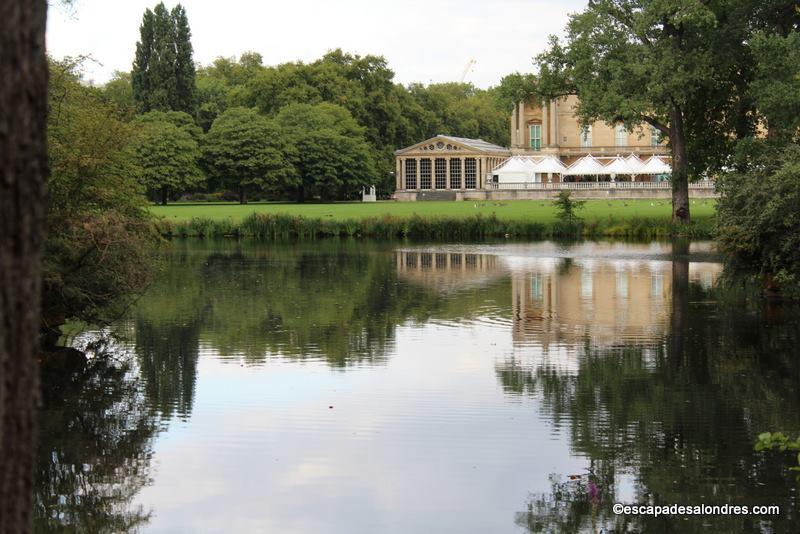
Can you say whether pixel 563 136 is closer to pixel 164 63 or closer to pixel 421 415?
pixel 164 63

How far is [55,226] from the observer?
46.8 ft

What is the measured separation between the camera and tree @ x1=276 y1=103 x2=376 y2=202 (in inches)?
3056

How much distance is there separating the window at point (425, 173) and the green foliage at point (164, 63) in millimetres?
19220

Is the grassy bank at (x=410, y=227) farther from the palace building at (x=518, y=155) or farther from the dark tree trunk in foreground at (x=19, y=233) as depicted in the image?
the dark tree trunk in foreground at (x=19, y=233)

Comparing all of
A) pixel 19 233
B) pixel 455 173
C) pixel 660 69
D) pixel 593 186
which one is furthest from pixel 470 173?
pixel 19 233

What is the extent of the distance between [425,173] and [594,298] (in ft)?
228

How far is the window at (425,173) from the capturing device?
299 ft

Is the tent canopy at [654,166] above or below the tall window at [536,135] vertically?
below

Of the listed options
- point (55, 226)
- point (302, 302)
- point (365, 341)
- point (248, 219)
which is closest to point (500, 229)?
point (248, 219)

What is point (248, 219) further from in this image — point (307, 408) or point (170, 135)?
point (307, 408)

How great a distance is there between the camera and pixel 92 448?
404 inches

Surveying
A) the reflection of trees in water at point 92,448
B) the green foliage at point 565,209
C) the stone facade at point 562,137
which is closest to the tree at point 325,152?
the stone facade at point 562,137

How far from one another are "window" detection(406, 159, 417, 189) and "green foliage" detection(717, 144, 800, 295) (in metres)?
69.8

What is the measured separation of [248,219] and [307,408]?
35.9 m
